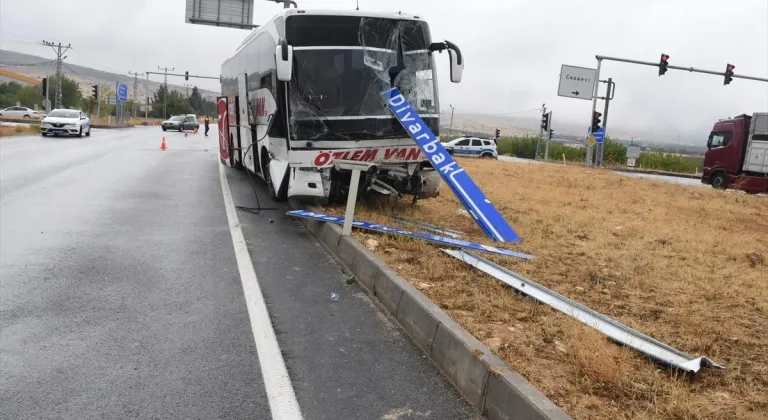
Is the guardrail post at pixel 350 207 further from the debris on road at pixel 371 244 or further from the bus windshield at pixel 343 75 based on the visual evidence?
the bus windshield at pixel 343 75

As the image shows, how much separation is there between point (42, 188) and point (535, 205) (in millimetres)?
9546

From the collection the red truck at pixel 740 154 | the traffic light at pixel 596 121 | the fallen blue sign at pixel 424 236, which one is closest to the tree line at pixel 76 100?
the traffic light at pixel 596 121

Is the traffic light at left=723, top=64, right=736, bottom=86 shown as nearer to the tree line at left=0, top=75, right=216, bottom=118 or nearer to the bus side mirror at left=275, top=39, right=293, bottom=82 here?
the bus side mirror at left=275, top=39, right=293, bottom=82

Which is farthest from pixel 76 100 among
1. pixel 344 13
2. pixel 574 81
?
pixel 344 13

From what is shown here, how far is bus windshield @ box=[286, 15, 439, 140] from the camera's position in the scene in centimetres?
896

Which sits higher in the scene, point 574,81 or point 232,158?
point 574,81

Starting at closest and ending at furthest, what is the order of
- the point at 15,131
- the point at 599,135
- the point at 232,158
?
the point at 232,158, the point at 15,131, the point at 599,135

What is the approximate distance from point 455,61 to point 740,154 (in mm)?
21033

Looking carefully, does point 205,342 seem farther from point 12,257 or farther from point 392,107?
point 392,107

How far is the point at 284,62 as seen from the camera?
27.3 ft

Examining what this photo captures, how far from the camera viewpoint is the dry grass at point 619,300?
3400mm

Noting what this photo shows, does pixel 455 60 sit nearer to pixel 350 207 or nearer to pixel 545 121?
pixel 350 207

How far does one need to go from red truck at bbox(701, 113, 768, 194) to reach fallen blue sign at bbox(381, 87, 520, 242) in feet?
69.0

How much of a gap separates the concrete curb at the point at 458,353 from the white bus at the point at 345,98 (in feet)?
10.9
